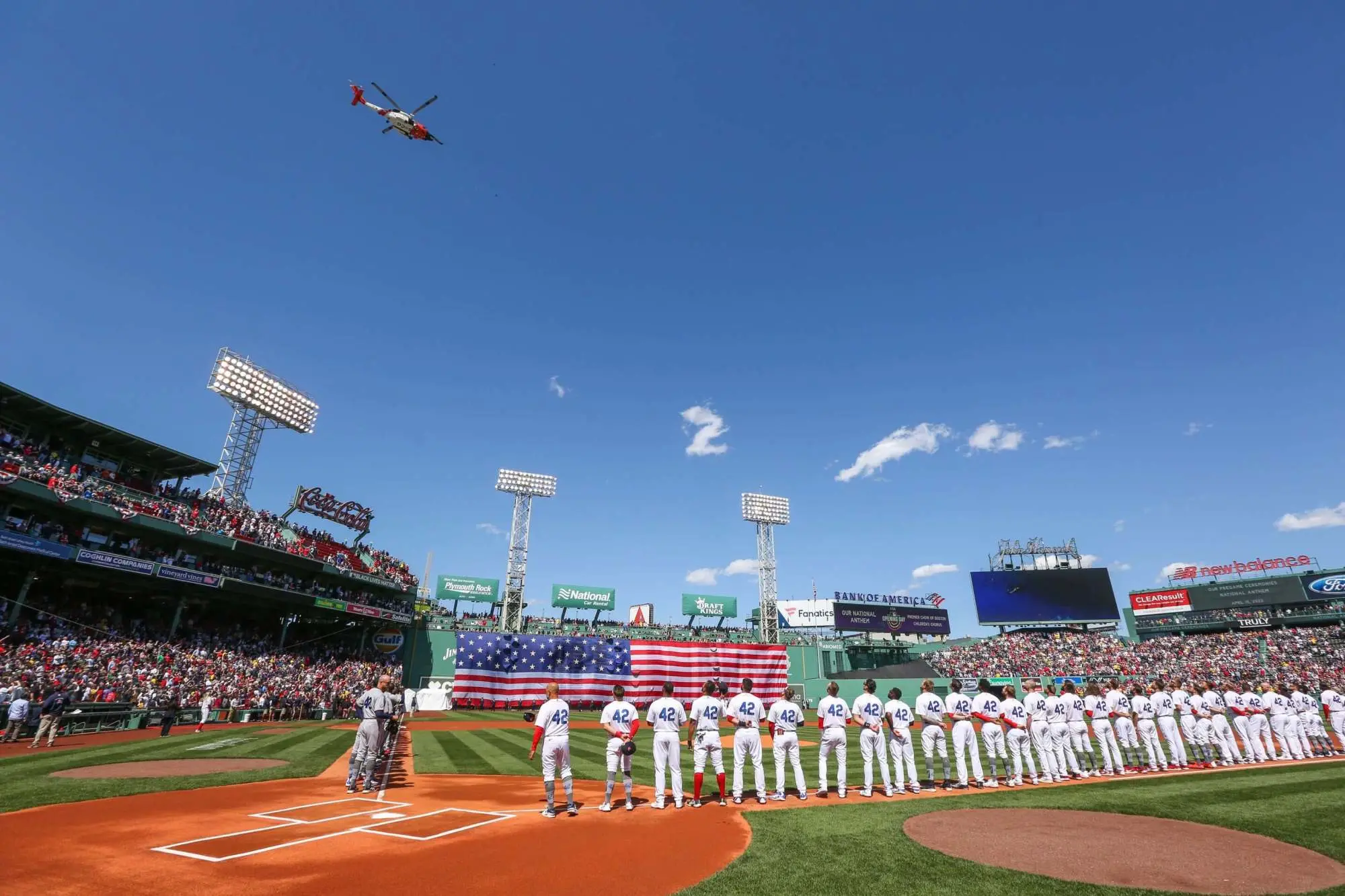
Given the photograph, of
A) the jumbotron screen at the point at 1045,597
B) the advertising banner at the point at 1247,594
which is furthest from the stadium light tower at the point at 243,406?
the advertising banner at the point at 1247,594

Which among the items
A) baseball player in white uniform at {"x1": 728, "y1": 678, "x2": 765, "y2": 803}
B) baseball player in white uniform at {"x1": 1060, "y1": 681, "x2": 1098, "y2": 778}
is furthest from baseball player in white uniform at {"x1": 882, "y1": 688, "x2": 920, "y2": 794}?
baseball player in white uniform at {"x1": 1060, "y1": 681, "x2": 1098, "y2": 778}

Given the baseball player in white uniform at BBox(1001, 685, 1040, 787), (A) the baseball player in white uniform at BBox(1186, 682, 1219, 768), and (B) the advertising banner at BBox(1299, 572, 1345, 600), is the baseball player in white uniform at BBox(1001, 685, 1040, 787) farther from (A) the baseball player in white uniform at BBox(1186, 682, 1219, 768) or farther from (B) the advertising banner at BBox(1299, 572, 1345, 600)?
(B) the advertising banner at BBox(1299, 572, 1345, 600)

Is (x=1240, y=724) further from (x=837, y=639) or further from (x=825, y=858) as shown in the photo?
(x=837, y=639)

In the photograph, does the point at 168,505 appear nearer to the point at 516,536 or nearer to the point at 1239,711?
the point at 516,536

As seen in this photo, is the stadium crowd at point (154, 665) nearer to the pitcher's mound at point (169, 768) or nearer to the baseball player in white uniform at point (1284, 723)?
the pitcher's mound at point (169, 768)

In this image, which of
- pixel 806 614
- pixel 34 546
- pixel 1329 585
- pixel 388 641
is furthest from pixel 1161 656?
pixel 34 546

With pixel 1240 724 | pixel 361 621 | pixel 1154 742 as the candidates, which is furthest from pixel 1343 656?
pixel 361 621

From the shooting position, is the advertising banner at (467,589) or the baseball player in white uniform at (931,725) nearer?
the baseball player in white uniform at (931,725)
